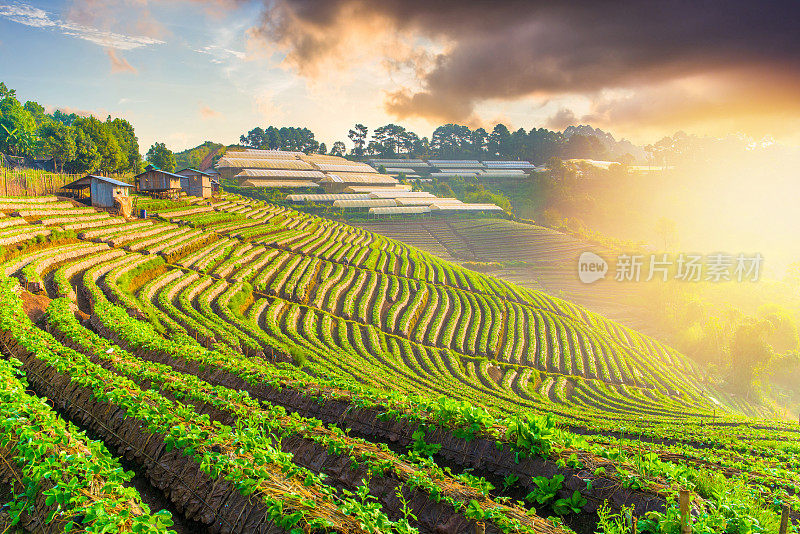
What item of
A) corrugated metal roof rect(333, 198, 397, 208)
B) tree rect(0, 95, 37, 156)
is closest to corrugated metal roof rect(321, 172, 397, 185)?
corrugated metal roof rect(333, 198, 397, 208)

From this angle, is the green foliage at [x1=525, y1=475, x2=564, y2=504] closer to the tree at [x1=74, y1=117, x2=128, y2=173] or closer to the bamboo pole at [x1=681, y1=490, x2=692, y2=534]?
the bamboo pole at [x1=681, y1=490, x2=692, y2=534]

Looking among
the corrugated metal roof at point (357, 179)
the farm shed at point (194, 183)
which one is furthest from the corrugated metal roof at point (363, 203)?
the farm shed at point (194, 183)

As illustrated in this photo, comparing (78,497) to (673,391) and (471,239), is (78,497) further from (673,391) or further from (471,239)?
(471,239)

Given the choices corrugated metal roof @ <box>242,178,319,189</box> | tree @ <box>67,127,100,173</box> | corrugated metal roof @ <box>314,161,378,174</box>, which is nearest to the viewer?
tree @ <box>67,127,100,173</box>

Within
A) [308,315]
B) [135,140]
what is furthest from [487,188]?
[308,315]

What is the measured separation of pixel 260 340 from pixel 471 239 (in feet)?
284

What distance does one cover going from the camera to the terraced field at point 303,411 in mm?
8031

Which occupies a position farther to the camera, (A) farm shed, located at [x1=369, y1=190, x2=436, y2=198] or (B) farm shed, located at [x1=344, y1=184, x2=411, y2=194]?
(B) farm shed, located at [x1=344, y1=184, x2=411, y2=194]

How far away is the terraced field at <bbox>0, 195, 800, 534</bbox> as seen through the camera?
8.03 metres

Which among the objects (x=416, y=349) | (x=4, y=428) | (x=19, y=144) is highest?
(x=19, y=144)

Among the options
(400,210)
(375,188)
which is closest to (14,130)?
(400,210)

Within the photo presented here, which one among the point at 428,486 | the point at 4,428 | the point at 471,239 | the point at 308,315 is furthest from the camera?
the point at 471,239

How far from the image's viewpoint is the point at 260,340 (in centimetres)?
3300

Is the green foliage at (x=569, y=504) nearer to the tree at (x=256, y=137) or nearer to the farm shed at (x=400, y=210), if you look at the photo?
the farm shed at (x=400, y=210)
